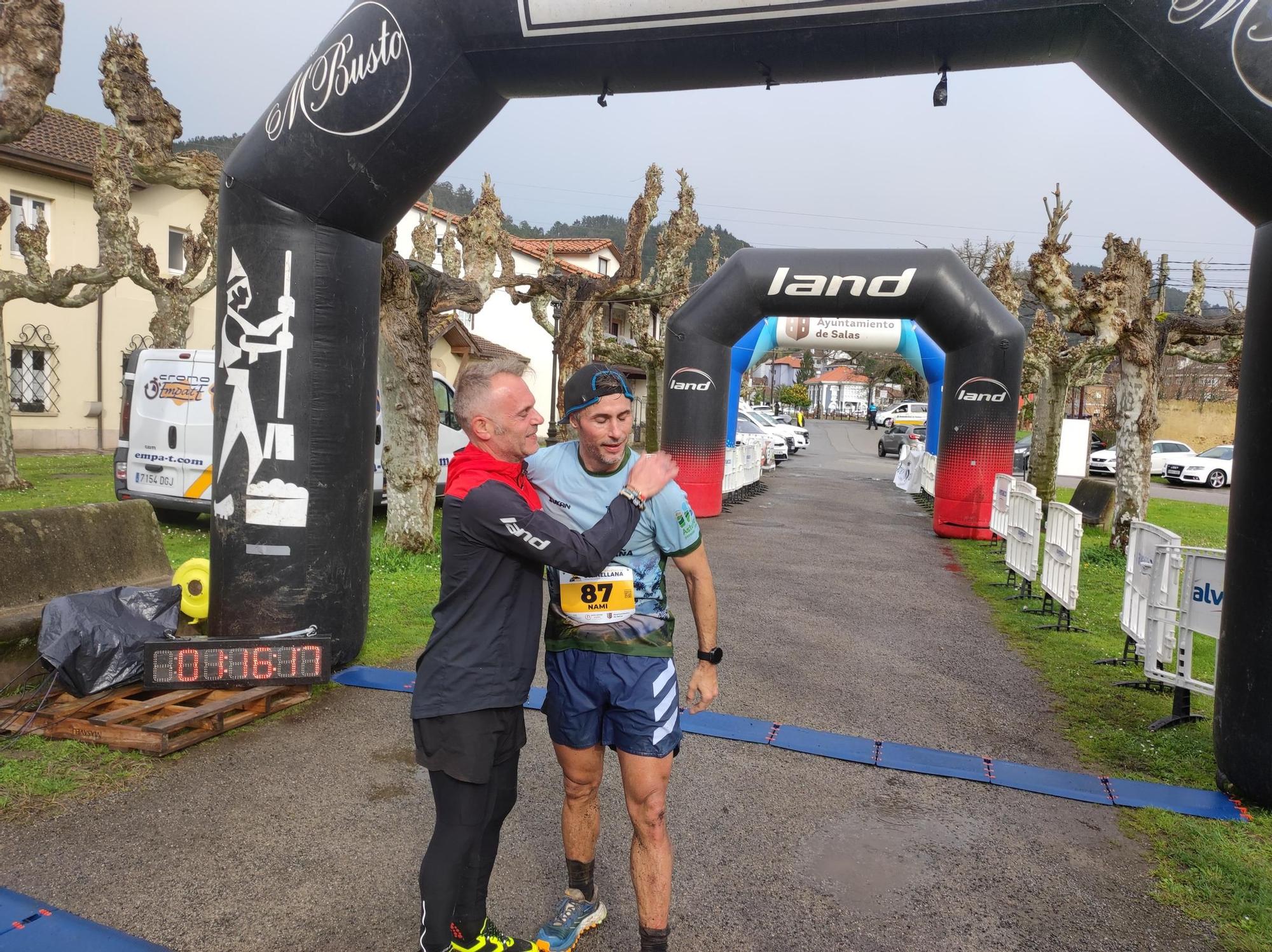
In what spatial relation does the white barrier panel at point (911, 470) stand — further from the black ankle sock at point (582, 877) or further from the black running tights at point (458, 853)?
the black running tights at point (458, 853)

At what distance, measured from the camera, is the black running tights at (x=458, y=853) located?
2.72m

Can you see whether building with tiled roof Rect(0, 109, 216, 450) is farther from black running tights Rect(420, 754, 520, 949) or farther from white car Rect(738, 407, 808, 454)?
black running tights Rect(420, 754, 520, 949)

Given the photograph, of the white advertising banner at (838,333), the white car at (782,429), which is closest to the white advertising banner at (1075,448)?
the white car at (782,429)

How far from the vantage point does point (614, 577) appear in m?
3.09

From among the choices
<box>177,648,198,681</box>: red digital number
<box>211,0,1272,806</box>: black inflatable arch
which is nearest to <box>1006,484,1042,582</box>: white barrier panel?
<box>211,0,1272,806</box>: black inflatable arch

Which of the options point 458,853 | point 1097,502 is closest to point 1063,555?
point 458,853

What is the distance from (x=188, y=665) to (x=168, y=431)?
279 inches

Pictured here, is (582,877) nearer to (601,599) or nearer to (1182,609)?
(601,599)

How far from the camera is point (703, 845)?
→ 396cm

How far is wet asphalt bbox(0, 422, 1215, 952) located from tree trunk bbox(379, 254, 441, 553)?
5.08 metres

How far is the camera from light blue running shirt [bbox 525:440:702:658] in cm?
308

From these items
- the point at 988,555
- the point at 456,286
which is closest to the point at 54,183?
the point at 456,286

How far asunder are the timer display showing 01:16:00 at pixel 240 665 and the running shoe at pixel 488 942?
2.74m

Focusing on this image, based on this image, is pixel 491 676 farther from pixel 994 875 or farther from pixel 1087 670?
pixel 1087 670
